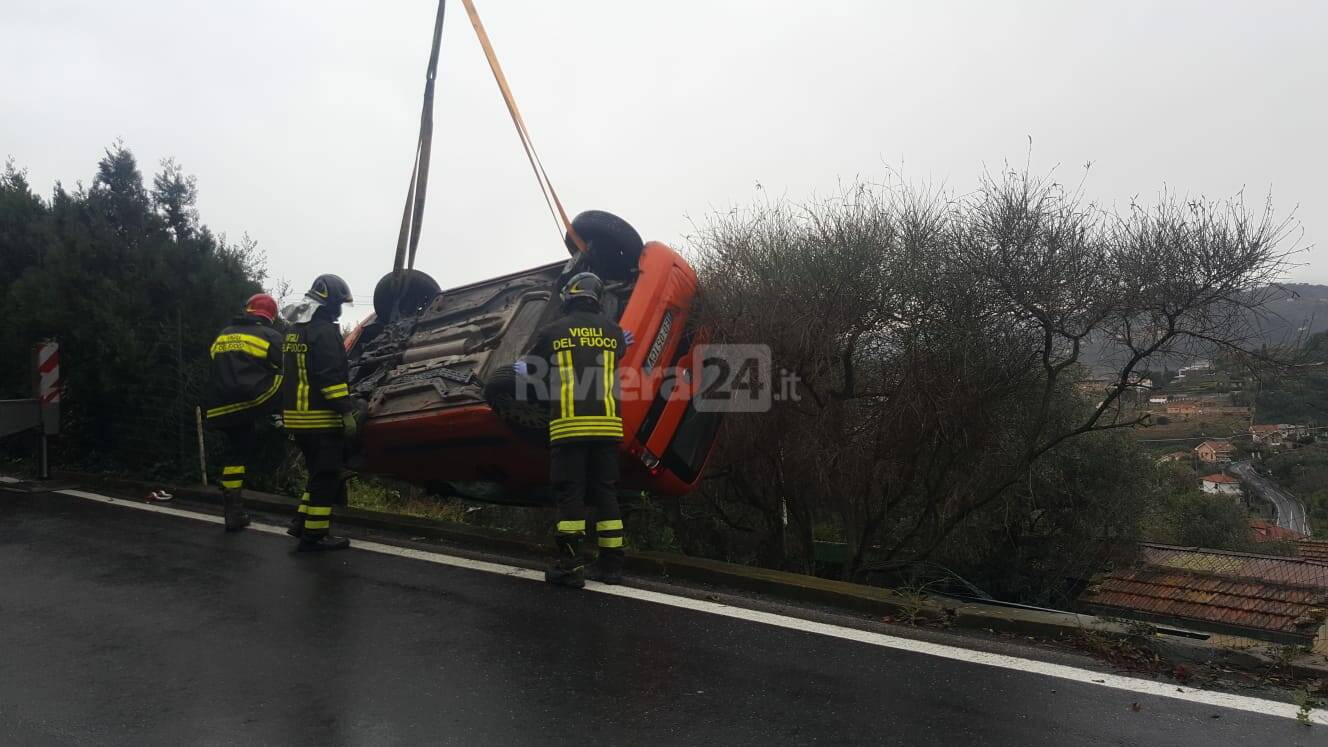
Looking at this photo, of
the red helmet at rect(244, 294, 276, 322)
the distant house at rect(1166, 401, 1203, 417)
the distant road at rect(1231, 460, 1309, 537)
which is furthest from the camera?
the distant road at rect(1231, 460, 1309, 537)

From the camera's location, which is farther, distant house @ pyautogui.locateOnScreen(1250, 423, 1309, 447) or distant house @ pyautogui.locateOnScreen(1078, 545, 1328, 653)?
distant house @ pyautogui.locateOnScreen(1250, 423, 1309, 447)

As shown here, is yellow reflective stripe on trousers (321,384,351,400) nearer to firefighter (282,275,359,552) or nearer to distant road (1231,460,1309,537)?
firefighter (282,275,359,552)

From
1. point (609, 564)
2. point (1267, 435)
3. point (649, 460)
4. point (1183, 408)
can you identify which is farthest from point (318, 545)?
point (1267, 435)

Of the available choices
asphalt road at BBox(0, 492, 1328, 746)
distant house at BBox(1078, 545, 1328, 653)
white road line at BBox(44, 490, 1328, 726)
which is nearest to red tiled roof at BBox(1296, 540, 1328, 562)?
distant house at BBox(1078, 545, 1328, 653)

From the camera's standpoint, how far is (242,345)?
6008 millimetres

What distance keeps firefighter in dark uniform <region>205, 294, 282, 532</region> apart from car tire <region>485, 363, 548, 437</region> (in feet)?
6.84

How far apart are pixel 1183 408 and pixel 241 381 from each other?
6.81 meters

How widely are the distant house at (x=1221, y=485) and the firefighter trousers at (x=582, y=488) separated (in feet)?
27.2

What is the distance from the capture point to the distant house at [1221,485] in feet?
32.3

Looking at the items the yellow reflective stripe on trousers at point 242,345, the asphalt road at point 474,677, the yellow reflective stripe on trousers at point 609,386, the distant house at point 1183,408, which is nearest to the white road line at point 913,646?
the asphalt road at point 474,677

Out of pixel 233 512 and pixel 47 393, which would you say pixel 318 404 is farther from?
pixel 47 393

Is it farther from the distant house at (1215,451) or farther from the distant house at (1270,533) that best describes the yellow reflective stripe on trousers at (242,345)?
the distant house at (1270,533)

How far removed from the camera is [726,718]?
9.55 ft

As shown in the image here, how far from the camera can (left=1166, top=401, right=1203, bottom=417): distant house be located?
21.0ft
